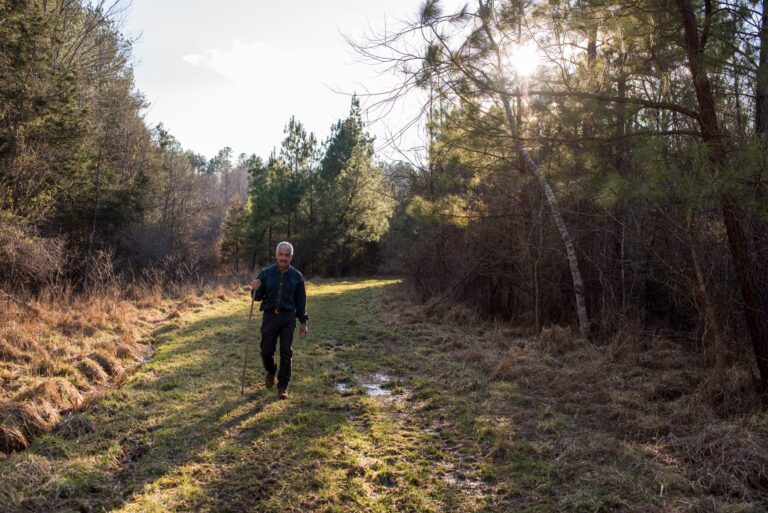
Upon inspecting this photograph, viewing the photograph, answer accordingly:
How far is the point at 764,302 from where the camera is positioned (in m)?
5.20

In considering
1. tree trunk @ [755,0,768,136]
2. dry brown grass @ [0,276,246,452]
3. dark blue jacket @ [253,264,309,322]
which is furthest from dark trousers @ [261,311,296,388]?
tree trunk @ [755,0,768,136]

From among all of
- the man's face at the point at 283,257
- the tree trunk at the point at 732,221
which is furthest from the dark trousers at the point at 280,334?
the tree trunk at the point at 732,221

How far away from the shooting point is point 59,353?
23.1 feet

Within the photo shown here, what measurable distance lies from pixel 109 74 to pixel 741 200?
22.2 m

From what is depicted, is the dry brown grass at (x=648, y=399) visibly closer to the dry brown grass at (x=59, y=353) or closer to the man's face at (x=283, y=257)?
the man's face at (x=283, y=257)

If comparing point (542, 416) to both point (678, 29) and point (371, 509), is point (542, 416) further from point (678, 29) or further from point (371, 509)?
point (678, 29)

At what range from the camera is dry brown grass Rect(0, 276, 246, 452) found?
4824 millimetres

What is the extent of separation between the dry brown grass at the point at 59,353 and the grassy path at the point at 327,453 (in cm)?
36

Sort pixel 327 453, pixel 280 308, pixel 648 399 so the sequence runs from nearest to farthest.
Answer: pixel 327 453
pixel 648 399
pixel 280 308

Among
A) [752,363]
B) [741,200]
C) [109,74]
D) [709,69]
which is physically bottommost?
[752,363]

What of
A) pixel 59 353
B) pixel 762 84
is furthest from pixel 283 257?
pixel 762 84

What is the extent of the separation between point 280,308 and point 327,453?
90.3 inches

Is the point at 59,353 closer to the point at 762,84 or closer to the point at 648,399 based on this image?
the point at 648,399

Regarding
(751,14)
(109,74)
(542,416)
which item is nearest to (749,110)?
(751,14)
